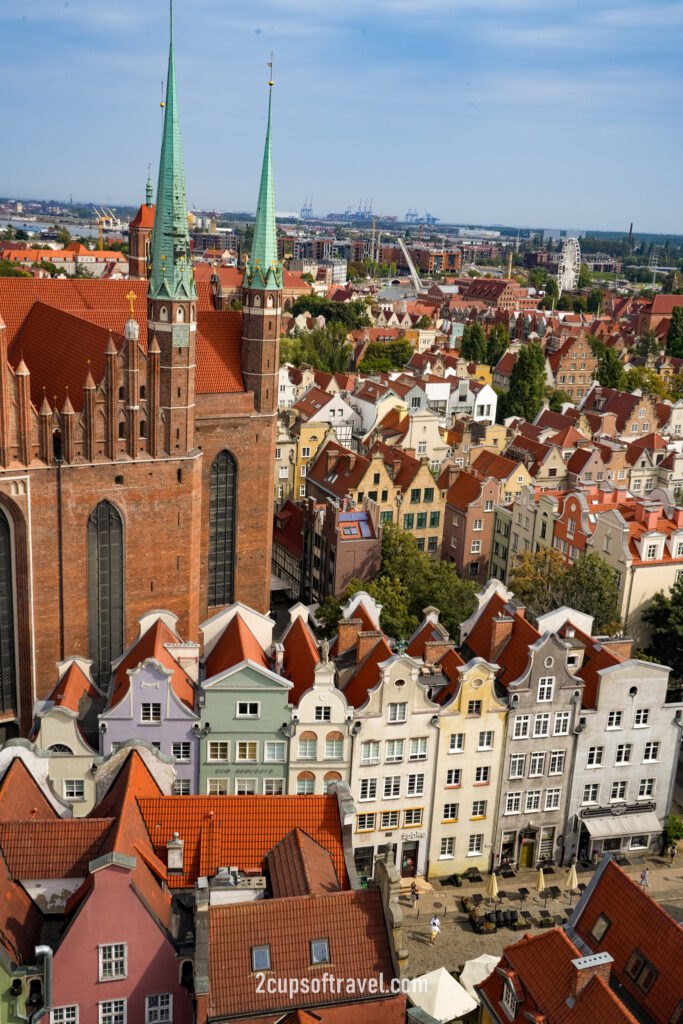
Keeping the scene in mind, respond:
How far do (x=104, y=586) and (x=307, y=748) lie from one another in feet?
56.1

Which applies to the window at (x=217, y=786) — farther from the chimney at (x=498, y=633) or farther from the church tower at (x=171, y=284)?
the church tower at (x=171, y=284)

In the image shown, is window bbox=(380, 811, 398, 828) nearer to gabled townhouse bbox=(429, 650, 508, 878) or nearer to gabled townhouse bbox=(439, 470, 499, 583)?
gabled townhouse bbox=(429, 650, 508, 878)

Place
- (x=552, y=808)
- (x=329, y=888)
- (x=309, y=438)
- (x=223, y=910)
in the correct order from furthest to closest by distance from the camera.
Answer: (x=309, y=438) → (x=552, y=808) → (x=329, y=888) → (x=223, y=910)

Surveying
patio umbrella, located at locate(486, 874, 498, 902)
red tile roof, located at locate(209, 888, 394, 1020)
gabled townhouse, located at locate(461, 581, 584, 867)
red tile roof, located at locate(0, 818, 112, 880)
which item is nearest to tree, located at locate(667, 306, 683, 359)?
gabled townhouse, located at locate(461, 581, 584, 867)

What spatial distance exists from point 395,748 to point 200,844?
13865 mm

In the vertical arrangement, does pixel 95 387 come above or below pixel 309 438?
above

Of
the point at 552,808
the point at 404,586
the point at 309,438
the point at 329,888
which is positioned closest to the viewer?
the point at 329,888

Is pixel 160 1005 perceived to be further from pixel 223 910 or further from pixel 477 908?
pixel 477 908

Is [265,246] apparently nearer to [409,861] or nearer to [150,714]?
[150,714]

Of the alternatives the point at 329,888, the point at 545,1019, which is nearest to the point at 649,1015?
the point at 545,1019

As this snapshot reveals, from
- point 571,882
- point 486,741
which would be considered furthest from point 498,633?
point 571,882

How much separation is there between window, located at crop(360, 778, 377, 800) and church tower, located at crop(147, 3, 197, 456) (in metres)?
21.5

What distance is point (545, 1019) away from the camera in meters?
30.7

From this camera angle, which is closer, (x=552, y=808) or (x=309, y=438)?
(x=552, y=808)
